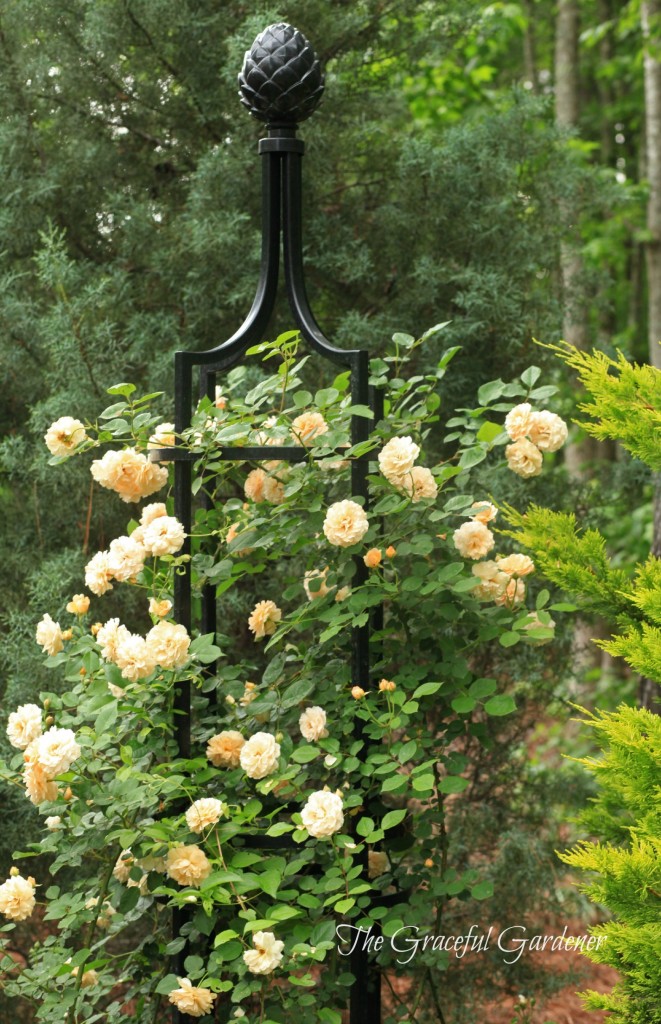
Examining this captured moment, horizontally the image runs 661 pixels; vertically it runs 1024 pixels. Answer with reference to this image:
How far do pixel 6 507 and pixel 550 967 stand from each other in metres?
1.99

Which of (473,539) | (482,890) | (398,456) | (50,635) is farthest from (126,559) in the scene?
(482,890)

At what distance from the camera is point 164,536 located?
183 cm

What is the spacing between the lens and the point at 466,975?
293 centimetres

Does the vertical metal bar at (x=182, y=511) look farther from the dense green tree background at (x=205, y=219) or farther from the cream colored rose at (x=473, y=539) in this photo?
the dense green tree background at (x=205, y=219)

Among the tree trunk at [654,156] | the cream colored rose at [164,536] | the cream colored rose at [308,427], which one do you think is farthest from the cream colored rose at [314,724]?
the tree trunk at [654,156]

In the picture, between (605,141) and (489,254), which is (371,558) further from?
(605,141)

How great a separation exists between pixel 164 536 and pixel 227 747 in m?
0.41

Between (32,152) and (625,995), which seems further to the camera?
(32,152)

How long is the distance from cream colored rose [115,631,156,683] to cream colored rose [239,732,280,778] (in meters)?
0.21

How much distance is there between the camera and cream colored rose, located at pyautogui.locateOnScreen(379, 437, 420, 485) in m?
1.87

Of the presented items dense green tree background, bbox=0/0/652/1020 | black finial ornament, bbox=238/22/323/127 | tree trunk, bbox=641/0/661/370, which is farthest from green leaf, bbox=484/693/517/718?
tree trunk, bbox=641/0/661/370

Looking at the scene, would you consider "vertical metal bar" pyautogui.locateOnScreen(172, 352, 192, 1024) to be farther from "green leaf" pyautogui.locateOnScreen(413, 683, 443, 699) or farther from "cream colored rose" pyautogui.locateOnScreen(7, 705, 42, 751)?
"green leaf" pyautogui.locateOnScreen(413, 683, 443, 699)

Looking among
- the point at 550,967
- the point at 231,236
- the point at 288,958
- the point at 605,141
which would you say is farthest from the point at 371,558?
the point at 605,141

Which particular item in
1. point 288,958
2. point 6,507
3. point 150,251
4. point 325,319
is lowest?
point 288,958
